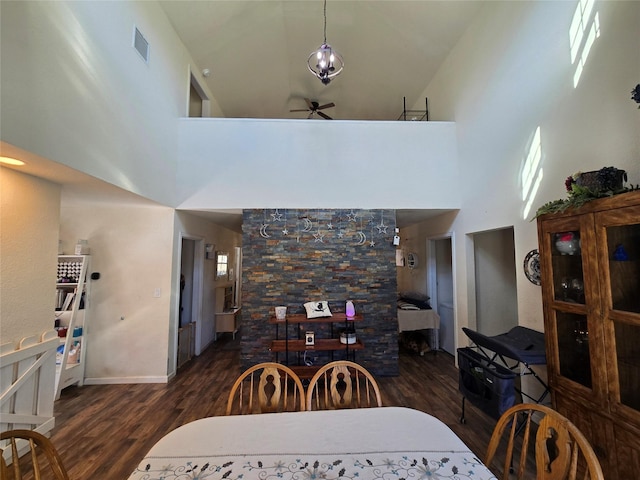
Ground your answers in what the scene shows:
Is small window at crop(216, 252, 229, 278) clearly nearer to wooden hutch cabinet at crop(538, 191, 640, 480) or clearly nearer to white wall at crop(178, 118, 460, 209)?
white wall at crop(178, 118, 460, 209)

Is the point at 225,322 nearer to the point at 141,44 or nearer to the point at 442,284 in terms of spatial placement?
the point at 442,284

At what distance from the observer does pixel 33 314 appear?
2477 mm

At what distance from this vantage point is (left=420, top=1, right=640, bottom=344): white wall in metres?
2.04

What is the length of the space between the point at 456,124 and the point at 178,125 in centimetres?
413

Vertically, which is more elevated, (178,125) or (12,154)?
(178,125)

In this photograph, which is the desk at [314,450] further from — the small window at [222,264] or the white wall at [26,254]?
the small window at [222,264]

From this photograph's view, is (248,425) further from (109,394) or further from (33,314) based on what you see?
(109,394)


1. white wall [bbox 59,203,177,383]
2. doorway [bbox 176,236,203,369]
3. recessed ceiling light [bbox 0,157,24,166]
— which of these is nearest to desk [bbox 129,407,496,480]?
recessed ceiling light [bbox 0,157,24,166]

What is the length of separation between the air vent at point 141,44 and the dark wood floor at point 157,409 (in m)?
3.78

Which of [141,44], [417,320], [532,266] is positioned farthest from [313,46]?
[417,320]

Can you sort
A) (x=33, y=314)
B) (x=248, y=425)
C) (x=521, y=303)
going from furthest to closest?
(x=521, y=303)
(x=33, y=314)
(x=248, y=425)

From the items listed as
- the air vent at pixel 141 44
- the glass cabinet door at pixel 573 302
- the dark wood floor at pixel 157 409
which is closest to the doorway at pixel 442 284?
the dark wood floor at pixel 157 409

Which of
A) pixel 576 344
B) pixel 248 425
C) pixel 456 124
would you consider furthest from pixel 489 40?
pixel 248 425

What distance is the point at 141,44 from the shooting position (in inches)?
126
